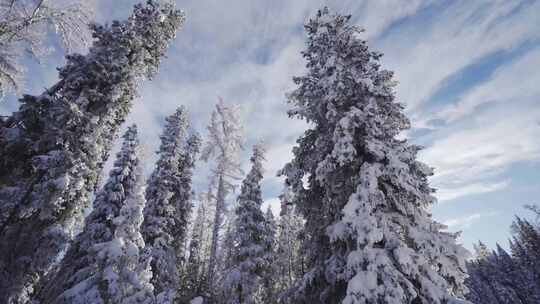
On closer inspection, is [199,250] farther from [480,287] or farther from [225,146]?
[480,287]

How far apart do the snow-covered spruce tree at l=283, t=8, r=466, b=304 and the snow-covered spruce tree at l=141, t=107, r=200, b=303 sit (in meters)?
10.9

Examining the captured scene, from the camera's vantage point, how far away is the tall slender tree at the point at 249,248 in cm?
1830

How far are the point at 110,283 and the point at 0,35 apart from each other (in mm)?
9906

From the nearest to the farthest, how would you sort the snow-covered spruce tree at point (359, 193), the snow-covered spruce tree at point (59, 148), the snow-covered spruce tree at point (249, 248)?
the snow-covered spruce tree at point (359, 193), the snow-covered spruce tree at point (59, 148), the snow-covered spruce tree at point (249, 248)

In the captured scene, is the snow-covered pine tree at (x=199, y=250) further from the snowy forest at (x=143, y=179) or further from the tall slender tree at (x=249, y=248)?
the snowy forest at (x=143, y=179)

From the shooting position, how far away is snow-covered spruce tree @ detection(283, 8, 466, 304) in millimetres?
7047

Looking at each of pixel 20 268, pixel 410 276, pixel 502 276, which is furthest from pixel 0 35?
pixel 502 276

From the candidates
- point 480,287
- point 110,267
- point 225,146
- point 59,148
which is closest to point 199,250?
point 225,146

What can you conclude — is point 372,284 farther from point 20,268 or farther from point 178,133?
point 178,133

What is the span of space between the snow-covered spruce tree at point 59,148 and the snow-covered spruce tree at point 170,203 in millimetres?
7278

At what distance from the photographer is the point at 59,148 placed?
9.77 metres

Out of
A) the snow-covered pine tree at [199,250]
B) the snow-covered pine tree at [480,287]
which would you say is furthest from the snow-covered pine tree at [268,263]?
the snow-covered pine tree at [480,287]

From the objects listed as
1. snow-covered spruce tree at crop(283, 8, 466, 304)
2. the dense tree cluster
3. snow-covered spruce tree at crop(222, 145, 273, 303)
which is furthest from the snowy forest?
the dense tree cluster

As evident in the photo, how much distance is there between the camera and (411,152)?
29.6 feet
